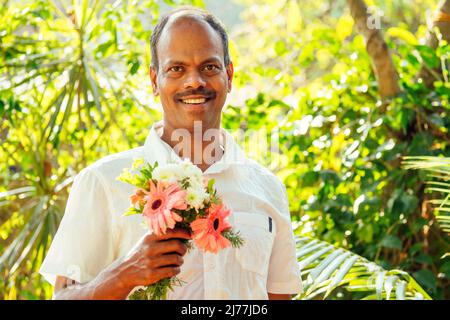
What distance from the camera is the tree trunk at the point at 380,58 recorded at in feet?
14.7

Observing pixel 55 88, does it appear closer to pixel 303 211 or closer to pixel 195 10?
pixel 303 211

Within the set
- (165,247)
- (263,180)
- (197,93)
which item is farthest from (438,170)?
(165,247)

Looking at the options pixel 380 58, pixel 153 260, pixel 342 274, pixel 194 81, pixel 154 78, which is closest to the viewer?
pixel 153 260

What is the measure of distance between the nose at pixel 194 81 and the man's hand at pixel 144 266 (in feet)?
1.65

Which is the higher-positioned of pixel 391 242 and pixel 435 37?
pixel 435 37

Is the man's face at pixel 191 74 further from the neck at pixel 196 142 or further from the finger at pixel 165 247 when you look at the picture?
the finger at pixel 165 247

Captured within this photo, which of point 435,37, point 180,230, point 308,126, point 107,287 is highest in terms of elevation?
point 435,37

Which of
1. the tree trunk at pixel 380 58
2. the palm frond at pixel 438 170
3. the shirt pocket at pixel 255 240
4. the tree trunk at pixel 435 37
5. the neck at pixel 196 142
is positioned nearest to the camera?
the shirt pocket at pixel 255 240

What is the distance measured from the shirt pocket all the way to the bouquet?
0.26 m

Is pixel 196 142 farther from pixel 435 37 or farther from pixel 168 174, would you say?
pixel 435 37

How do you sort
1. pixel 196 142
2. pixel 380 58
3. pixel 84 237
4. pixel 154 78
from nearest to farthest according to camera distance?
pixel 84 237
pixel 196 142
pixel 154 78
pixel 380 58

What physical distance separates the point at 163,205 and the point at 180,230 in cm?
7

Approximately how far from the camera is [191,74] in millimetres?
2234

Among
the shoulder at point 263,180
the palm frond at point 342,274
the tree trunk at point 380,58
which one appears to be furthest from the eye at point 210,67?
the tree trunk at point 380,58
